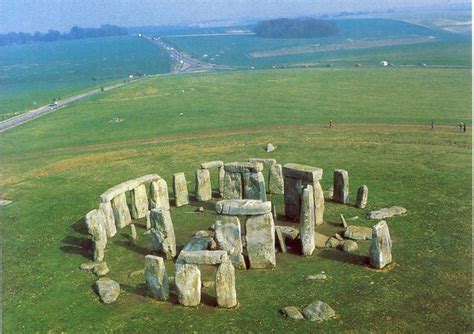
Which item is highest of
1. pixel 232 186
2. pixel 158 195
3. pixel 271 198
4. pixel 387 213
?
pixel 232 186

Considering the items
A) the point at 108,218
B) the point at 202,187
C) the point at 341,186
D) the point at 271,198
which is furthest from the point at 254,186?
the point at 108,218

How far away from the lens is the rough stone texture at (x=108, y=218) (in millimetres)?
21062

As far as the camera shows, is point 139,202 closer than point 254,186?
No

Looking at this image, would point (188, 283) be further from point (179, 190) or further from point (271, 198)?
point (271, 198)

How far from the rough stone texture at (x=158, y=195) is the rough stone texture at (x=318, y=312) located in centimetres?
1035

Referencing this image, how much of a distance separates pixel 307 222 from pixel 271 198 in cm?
678

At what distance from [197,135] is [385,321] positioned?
29.7m

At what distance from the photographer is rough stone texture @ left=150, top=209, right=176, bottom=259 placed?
18906 millimetres

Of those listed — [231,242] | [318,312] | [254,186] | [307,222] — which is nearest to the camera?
[318,312]

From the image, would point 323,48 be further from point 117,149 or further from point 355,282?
point 355,282

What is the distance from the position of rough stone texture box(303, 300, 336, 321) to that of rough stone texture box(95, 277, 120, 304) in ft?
19.7

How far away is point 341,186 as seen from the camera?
23.5m

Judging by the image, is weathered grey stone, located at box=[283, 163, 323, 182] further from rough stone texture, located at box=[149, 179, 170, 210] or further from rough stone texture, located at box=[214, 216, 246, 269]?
rough stone texture, located at box=[149, 179, 170, 210]

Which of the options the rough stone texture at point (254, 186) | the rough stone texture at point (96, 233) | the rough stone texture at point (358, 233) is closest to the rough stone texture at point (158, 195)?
the rough stone texture at point (254, 186)
